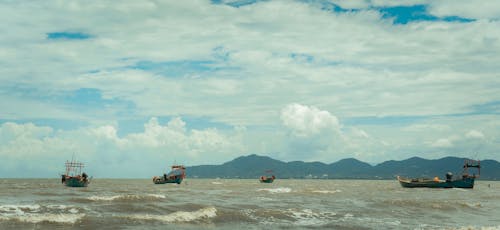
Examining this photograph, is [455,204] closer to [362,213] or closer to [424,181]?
[362,213]

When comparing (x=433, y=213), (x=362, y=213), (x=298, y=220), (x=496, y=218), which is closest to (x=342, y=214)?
(x=362, y=213)

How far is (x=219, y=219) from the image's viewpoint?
31.9 m

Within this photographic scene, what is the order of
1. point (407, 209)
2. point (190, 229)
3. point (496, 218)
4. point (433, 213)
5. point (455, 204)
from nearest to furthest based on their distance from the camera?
point (190, 229) < point (496, 218) < point (433, 213) < point (407, 209) < point (455, 204)

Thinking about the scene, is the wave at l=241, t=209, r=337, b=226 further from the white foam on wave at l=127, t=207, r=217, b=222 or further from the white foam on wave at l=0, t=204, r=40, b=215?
the white foam on wave at l=0, t=204, r=40, b=215

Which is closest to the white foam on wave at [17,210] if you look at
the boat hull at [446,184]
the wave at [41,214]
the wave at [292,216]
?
the wave at [41,214]

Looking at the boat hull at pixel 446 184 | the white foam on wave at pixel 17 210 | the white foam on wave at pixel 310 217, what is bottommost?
the white foam on wave at pixel 310 217

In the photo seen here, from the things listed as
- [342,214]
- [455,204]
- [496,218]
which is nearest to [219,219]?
[342,214]

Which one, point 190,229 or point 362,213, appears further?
point 362,213

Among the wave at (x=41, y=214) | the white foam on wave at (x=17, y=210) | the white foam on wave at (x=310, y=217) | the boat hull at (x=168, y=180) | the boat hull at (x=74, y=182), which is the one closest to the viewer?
the wave at (x=41, y=214)

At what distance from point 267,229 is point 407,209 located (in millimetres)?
19834

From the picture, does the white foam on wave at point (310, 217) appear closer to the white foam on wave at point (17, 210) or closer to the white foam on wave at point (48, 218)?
the white foam on wave at point (48, 218)

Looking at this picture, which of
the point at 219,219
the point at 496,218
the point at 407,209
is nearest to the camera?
the point at 219,219

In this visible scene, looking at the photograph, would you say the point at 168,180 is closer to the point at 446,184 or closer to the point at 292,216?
the point at 446,184

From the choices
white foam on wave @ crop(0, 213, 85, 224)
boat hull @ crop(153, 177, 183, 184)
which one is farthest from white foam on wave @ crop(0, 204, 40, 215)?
boat hull @ crop(153, 177, 183, 184)
